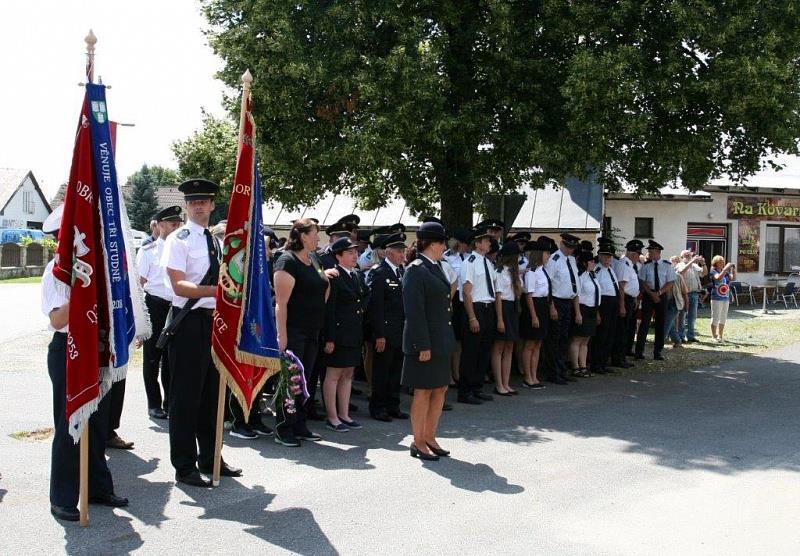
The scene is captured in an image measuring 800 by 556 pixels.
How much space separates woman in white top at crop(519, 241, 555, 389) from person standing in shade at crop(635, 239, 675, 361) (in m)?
3.64

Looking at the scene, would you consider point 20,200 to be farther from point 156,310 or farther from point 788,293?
point 156,310

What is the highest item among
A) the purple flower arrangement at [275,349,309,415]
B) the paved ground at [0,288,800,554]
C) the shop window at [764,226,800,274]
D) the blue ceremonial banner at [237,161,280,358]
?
the shop window at [764,226,800,274]

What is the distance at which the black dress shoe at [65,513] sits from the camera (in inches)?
212

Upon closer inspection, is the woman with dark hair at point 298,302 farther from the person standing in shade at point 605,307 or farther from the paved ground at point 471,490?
the person standing in shade at point 605,307

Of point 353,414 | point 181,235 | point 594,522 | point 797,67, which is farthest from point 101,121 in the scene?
point 797,67

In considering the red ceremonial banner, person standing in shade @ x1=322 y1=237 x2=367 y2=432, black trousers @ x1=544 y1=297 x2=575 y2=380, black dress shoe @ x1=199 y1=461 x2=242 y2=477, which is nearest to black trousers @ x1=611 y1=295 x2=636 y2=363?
black trousers @ x1=544 y1=297 x2=575 y2=380

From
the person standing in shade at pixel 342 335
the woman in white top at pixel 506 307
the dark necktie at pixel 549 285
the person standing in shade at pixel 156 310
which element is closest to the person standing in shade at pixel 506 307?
the woman in white top at pixel 506 307

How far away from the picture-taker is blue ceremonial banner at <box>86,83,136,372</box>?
547 cm

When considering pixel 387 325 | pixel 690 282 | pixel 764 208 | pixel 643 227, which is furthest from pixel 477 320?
pixel 764 208

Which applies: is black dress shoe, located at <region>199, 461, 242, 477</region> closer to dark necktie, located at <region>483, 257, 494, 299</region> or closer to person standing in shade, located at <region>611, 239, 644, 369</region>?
dark necktie, located at <region>483, 257, 494, 299</region>

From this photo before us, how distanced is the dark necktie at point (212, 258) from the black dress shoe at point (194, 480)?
1.52 meters

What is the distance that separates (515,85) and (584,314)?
384cm

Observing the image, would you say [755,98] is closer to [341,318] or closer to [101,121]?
[341,318]

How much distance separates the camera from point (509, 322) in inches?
424
